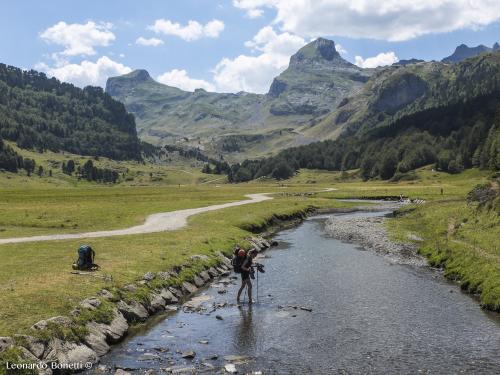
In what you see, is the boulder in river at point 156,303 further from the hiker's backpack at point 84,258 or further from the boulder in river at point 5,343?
the boulder in river at point 5,343

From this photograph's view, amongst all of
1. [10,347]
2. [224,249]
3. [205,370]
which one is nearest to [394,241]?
[224,249]

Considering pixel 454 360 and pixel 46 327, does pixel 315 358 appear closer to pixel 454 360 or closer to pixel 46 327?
pixel 454 360

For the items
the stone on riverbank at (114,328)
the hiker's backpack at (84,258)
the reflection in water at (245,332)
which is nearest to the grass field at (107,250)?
the hiker's backpack at (84,258)

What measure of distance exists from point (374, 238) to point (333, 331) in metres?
41.8

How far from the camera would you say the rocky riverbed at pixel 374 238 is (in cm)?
5412

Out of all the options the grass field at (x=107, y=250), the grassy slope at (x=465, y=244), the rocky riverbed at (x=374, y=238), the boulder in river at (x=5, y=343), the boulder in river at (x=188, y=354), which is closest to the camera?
the boulder in river at (x=5, y=343)

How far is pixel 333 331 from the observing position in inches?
1122

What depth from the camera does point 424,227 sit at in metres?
77.7

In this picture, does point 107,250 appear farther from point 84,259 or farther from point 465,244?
point 465,244

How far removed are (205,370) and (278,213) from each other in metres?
73.9

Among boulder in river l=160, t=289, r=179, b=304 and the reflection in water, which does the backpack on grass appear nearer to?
boulder in river l=160, t=289, r=179, b=304

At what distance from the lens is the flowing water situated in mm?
23688

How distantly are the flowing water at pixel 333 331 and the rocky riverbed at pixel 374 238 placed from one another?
999cm

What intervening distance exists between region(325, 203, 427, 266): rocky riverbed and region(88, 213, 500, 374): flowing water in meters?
9.99
